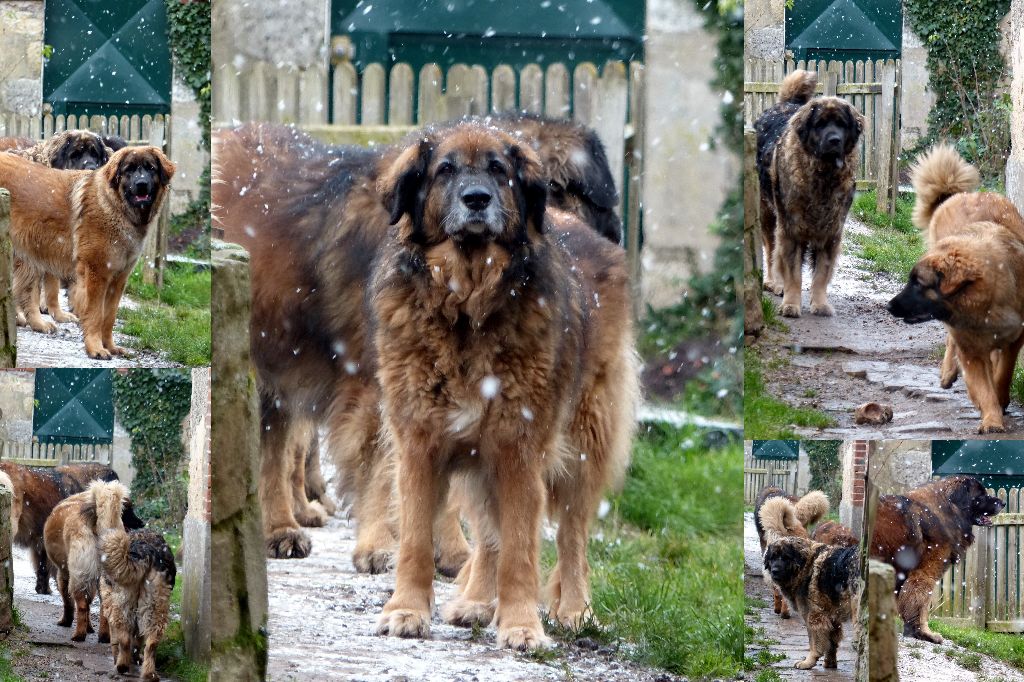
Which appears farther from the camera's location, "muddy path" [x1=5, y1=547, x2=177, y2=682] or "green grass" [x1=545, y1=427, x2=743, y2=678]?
"muddy path" [x1=5, y1=547, x2=177, y2=682]

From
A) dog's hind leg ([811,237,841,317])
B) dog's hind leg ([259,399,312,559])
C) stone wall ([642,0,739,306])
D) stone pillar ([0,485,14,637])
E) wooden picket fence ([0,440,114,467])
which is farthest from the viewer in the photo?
stone pillar ([0,485,14,637])

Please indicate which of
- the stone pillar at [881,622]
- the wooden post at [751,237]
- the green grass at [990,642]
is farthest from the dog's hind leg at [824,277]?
the green grass at [990,642]

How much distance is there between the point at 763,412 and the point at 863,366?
1.43 ft

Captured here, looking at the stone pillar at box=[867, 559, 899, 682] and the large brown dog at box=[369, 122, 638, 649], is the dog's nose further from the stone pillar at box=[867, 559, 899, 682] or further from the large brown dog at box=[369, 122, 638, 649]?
the stone pillar at box=[867, 559, 899, 682]

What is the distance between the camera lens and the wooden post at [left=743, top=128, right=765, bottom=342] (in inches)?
186

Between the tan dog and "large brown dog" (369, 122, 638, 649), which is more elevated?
"large brown dog" (369, 122, 638, 649)

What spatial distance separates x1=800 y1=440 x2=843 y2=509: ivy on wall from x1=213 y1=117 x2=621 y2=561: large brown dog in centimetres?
118

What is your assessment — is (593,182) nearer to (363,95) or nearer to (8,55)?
(363,95)

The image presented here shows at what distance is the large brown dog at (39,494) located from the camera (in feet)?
17.0

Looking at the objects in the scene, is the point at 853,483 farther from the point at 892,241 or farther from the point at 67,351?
the point at 67,351

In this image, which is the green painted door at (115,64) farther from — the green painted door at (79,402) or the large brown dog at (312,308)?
the green painted door at (79,402)

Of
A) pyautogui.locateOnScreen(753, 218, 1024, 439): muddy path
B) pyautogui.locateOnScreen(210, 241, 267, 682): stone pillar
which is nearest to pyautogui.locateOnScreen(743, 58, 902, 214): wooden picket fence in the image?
pyautogui.locateOnScreen(753, 218, 1024, 439): muddy path

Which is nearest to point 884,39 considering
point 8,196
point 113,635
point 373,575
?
point 373,575

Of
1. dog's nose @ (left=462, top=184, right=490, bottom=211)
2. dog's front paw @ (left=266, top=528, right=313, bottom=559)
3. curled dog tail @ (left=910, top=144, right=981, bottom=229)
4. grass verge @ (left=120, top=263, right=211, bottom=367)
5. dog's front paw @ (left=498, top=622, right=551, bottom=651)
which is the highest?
curled dog tail @ (left=910, top=144, right=981, bottom=229)
